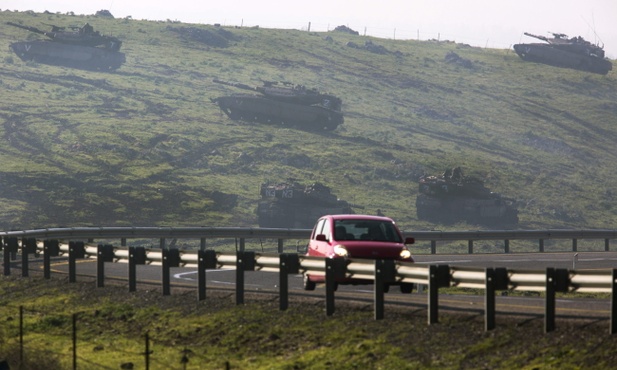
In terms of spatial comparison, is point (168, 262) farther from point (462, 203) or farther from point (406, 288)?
point (462, 203)

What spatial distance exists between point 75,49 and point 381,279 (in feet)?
365

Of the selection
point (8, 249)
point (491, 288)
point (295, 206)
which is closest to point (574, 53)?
point (295, 206)

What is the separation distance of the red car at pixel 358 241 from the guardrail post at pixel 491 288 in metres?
4.00

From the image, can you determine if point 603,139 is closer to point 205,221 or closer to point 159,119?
point 159,119

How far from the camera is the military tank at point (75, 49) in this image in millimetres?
124312

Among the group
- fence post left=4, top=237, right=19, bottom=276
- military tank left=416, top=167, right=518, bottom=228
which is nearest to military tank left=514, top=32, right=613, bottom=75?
military tank left=416, top=167, right=518, bottom=228

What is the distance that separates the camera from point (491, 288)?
54.6 feet

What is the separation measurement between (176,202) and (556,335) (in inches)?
2569

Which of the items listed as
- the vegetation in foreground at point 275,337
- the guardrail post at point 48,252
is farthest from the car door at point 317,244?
the guardrail post at point 48,252

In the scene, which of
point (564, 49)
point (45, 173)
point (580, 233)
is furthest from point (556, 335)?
point (564, 49)

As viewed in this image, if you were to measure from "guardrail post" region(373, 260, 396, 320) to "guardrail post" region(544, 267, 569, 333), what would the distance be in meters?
2.83

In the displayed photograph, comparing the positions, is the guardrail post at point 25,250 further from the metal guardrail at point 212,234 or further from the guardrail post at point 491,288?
the guardrail post at point 491,288

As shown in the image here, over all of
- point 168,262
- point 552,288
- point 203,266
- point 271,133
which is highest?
point 552,288

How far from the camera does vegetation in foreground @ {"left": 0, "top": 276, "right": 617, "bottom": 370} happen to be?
15.4 metres
